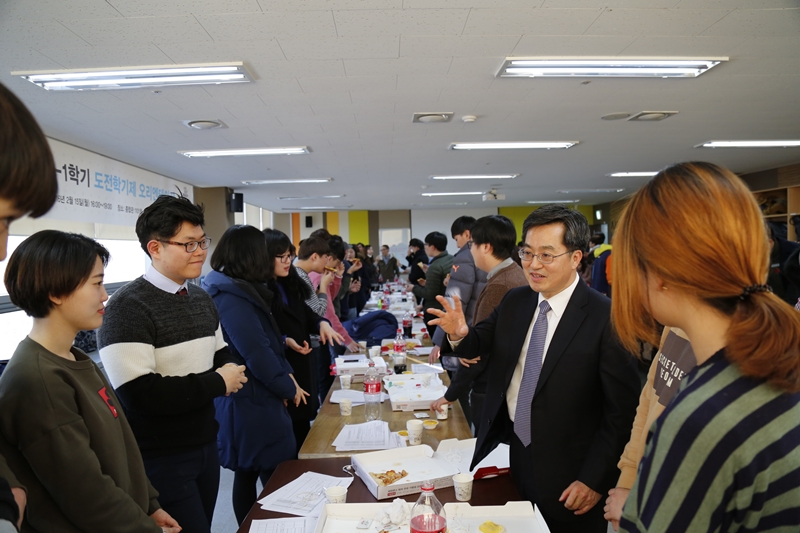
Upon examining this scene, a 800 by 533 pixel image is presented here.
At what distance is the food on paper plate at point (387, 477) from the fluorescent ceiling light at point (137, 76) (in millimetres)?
3243

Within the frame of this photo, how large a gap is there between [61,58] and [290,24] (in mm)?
1760

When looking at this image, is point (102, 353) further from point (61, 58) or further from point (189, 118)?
point (189, 118)

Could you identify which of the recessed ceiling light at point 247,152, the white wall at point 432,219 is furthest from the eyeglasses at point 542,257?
the white wall at point 432,219

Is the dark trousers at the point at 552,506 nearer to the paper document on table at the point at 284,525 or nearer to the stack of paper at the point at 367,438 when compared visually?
the stack of paper at the point at 367,438

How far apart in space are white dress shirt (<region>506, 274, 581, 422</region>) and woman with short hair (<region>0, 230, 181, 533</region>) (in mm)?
1260

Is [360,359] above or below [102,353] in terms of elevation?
below

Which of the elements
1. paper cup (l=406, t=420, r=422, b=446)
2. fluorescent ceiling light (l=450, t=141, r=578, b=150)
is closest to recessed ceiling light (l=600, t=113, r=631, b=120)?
fluorescent ceiling light (l=450, t=141, r=578, b=150)

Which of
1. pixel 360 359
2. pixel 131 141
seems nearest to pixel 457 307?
pixel 360 359

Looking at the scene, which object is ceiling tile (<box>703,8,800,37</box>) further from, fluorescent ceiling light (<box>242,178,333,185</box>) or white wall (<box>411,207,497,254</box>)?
white wall (<box>411,207,497,254</box>)

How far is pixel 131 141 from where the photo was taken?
627 centimetres

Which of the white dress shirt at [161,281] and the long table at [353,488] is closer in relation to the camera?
the long table at [353,488]

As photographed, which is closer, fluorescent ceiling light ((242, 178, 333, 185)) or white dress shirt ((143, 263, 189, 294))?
white dress shirt ((143, 263, 189, 294))

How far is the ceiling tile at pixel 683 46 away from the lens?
3.61 m

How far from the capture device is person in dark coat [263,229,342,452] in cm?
310
